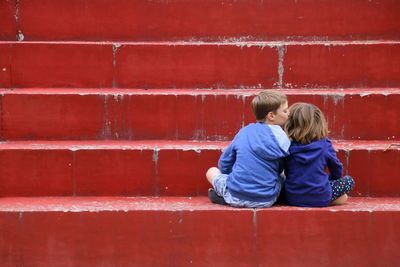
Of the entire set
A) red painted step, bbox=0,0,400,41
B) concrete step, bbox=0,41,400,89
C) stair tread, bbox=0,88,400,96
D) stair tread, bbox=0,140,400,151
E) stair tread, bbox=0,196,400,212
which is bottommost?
stair tread, bbox=0,196,400,212

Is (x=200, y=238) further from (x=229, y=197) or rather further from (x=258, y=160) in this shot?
(x=258, y=160)

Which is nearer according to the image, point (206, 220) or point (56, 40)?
point (206, 220)

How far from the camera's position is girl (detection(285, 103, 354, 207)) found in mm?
3896

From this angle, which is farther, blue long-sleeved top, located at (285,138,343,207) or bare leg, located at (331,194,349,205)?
bare leg, located at (331,194,349,205)

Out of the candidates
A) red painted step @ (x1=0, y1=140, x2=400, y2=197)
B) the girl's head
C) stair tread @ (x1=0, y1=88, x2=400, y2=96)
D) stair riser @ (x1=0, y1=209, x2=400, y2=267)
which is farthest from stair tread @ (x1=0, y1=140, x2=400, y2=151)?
stair riser @ (x1=0, y1=209, x2=400, y2=267)

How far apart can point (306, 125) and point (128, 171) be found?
129cm

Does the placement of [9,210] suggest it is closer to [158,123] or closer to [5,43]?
[158,123]

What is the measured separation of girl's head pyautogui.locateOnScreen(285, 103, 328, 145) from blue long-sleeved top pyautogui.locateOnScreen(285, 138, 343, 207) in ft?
0.14

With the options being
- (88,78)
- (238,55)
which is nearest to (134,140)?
(88,78)

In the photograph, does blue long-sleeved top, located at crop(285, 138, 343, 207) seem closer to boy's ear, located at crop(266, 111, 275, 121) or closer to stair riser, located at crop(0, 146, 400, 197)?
boy's ear, located at crop(266, 111, 275, 121)

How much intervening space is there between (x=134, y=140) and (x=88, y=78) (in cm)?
73

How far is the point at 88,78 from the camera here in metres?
5.06

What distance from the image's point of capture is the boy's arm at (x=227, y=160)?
402 centimetres

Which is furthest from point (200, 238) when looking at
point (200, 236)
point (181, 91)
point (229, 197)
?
point (181, 91)
